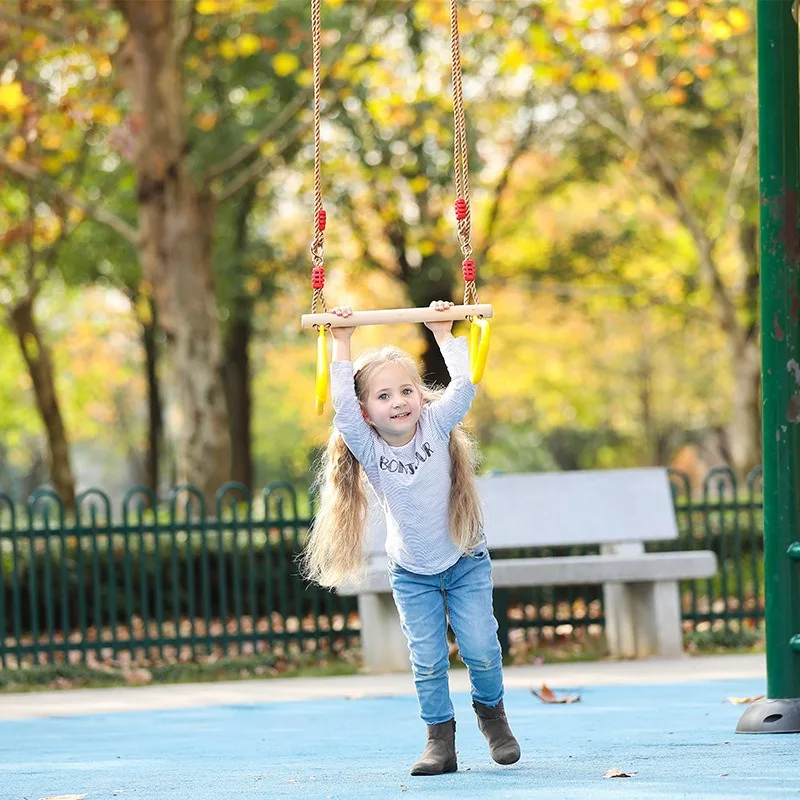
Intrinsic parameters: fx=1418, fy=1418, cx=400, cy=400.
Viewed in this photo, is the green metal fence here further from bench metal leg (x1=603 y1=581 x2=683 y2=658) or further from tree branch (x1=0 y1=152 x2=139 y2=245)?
tree branch (x1=0 y1=152 x2=139 y2=245)

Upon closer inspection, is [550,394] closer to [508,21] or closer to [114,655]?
[508,21]

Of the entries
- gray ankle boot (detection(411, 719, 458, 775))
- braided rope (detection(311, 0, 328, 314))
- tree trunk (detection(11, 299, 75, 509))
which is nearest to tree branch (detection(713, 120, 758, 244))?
tree trunk (detection(11, 299, 75, 509))

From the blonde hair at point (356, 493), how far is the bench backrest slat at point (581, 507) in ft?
13.3

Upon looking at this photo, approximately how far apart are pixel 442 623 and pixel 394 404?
76cm

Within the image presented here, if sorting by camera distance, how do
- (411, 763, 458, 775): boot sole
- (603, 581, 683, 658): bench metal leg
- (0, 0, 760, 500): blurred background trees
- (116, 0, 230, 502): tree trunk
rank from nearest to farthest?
(411, 763, 458, 775): boot sole, (603, 581, 683, 658): bench metal leg, (116, 0, 230, 502): tree trunk, (0, 0, 760, 500): blurred background trees

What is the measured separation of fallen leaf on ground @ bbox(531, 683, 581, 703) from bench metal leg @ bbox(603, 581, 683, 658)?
1.66 metres

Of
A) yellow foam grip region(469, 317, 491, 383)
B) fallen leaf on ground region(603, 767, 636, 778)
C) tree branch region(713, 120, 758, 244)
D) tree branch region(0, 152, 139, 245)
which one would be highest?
tree branch region(713, 120, 758, 244)

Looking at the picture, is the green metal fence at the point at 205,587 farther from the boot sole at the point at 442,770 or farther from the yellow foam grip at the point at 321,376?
the yellow foam grip at the point at 321,376

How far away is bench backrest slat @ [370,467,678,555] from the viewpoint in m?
9.07

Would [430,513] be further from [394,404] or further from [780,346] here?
[780,346]

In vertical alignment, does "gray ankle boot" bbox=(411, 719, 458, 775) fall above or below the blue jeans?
below

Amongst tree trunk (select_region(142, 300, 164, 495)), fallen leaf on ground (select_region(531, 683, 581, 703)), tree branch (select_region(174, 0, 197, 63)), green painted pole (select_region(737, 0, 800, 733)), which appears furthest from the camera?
tree trunk (select_region(142, 300, 164, 495))

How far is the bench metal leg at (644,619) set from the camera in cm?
862

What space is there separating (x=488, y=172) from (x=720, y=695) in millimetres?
17298
